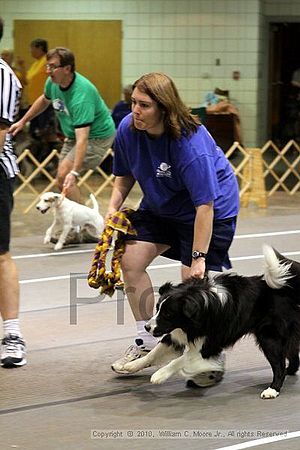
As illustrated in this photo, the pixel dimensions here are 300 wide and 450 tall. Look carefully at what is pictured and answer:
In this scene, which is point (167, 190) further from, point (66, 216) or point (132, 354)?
point (66, 216)

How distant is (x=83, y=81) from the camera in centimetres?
762

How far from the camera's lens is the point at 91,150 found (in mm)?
7992

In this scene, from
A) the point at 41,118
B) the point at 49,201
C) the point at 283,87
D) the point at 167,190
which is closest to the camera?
the point at 167,190

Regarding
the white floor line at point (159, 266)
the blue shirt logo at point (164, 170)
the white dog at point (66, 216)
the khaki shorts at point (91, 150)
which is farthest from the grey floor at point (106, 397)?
the khaki shorts at point (91, 150)

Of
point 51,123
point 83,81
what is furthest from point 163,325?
point 51,123

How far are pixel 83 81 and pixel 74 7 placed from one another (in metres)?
6.83

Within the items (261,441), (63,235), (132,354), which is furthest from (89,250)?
(261,441)

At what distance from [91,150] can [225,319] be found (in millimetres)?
4391

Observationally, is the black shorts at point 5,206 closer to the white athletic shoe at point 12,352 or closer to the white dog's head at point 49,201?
the white athletic shoe at point 12,352

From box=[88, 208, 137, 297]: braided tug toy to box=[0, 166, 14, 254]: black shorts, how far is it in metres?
0.47

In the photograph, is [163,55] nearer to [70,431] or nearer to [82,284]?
[82,284]

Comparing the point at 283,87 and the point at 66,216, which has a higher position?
the point at 283,87

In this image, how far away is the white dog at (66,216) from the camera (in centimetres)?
756

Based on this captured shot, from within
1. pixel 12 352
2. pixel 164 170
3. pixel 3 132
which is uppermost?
pixel 3 132
